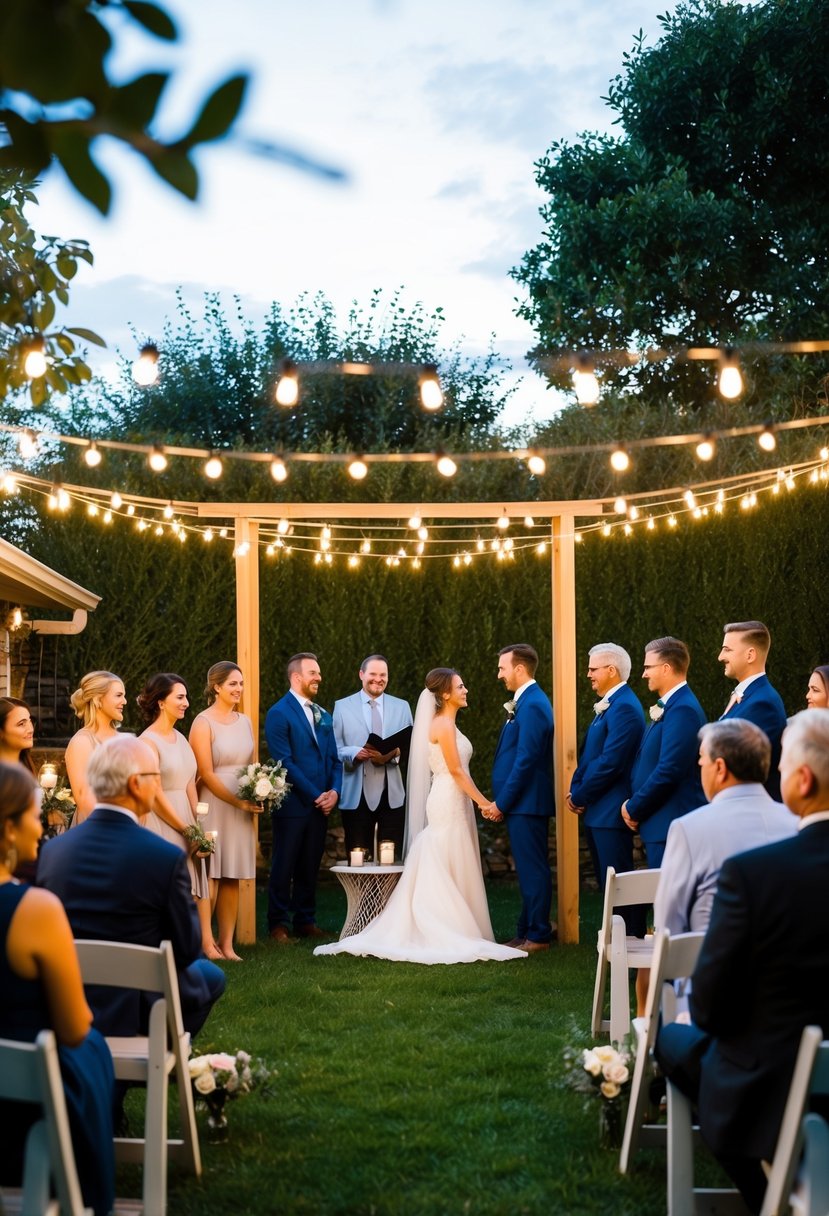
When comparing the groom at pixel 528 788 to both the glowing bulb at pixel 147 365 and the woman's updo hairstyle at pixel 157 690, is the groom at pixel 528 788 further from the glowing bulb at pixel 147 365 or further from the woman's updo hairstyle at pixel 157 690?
the glowing bulb at pixel 147 365

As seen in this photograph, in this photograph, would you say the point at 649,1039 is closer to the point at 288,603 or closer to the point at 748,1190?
the point at 748,1190

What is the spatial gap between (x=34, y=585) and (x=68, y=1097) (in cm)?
672

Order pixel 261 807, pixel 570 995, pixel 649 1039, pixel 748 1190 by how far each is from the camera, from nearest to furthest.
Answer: pixel 748 1190 → pixel 649 1039 → pixel 570 995 → pixel 261 807

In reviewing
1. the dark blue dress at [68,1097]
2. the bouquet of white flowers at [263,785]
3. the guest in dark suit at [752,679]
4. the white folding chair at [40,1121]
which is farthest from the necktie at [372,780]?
the white folding chair at [40,1121]

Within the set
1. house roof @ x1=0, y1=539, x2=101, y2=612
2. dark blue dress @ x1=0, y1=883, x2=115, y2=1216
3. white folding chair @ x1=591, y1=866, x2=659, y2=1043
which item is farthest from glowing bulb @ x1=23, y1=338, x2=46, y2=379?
house roof @ x1=0, y1=539, x2=101, y2=612

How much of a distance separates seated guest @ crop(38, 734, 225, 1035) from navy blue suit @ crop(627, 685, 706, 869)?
10.9 ft

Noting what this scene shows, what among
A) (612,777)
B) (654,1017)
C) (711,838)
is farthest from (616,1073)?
Answer: (612,777)

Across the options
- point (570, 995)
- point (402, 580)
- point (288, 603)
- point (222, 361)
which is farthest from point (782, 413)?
point (570, 995)

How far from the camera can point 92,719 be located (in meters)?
6.91

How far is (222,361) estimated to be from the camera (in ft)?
57.2

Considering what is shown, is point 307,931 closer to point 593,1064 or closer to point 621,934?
point 621,934

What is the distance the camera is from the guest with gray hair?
746 centimetres

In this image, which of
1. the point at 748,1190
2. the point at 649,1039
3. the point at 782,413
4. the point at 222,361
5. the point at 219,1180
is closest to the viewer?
the point at 748,1190

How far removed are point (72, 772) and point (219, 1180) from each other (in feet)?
10.4
